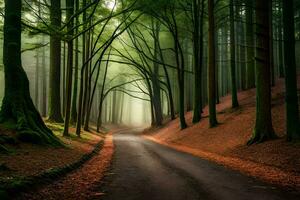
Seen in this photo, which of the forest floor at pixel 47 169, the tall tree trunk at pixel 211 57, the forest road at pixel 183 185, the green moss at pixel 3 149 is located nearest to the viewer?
the forest road at pixel 183 185

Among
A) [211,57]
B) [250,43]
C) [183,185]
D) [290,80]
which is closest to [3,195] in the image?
[183,185]

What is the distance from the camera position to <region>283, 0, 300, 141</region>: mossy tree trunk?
38.9ft

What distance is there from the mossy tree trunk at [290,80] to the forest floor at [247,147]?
597 mm

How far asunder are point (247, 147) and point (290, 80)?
10.6ft

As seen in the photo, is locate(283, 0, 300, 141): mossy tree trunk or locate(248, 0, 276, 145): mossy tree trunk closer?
locate(283, 0, 300, 141): mossy tree trunk

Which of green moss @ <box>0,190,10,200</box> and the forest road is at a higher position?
green moss @ <box>0,190,10,200</box>

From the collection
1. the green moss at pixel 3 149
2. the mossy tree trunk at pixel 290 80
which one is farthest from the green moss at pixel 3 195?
the mossy tree trunk at pixel 290 80

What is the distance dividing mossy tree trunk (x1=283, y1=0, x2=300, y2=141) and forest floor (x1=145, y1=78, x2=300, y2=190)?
0.60m

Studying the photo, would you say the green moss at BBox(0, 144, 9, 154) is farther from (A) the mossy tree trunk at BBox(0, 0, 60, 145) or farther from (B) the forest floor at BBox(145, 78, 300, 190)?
(B) the forest floor at BBox(145, 78, 300, 190)

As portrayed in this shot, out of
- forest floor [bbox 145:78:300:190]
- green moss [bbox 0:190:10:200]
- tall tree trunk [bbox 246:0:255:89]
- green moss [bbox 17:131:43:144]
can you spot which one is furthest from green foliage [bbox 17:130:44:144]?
tall tree trunk [bbox 246:0:255:89]

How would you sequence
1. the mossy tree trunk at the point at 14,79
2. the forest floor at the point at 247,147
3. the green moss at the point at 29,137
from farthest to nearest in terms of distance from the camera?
the mossy tree trunk at the point at 14,79, the green moss at the point at 29,137, the forest floor at the point at 247,147

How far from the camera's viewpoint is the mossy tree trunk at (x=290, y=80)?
38.9 feet

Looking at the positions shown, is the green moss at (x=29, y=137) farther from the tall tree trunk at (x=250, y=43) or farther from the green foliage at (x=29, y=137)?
the tall tree trunk at (x=250, y=43)

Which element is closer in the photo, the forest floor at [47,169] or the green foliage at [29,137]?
the forest floor at [47,169]
